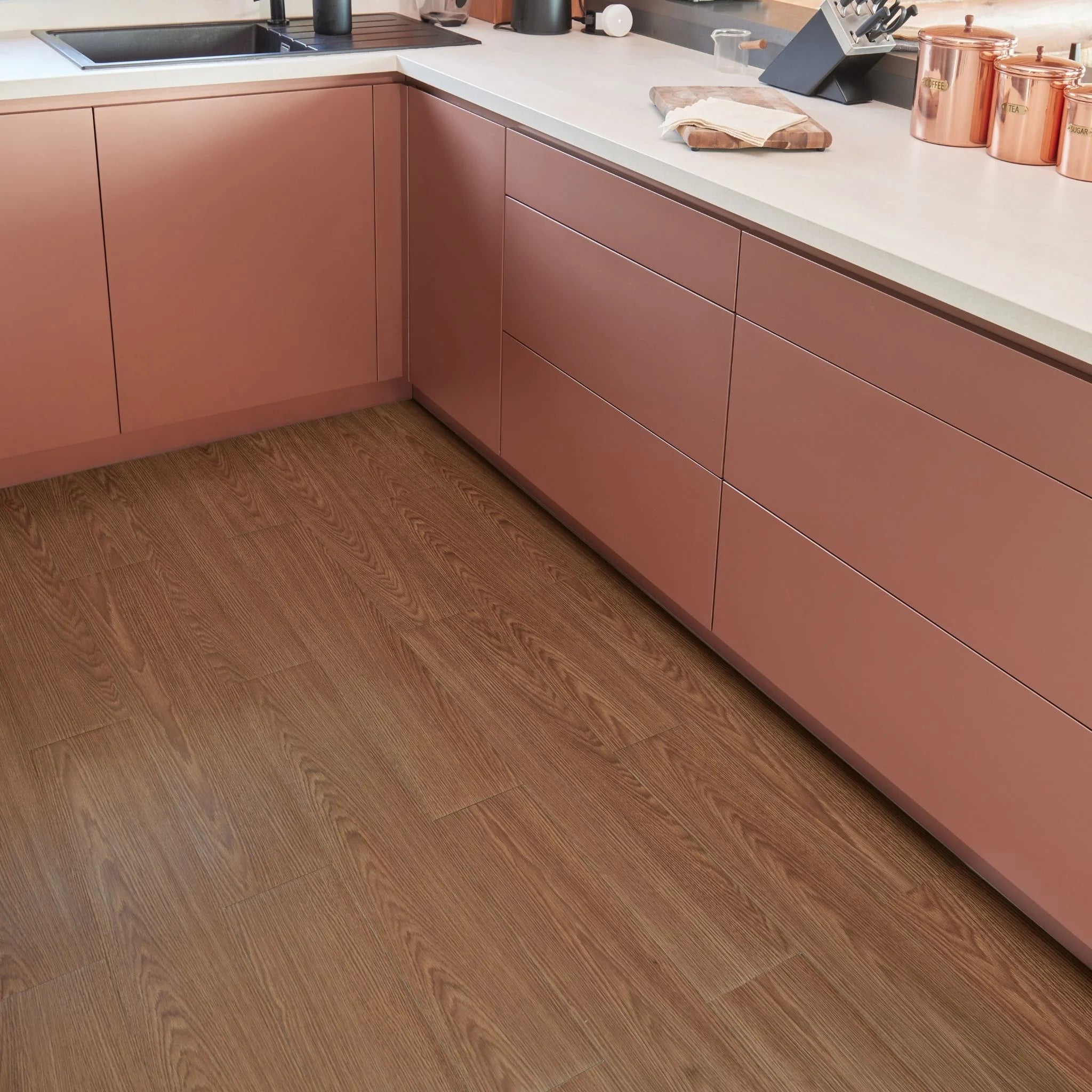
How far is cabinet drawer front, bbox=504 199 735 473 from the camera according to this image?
1.98 m

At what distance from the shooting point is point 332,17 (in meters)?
2.79

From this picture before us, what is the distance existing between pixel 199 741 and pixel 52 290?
3.50 ft

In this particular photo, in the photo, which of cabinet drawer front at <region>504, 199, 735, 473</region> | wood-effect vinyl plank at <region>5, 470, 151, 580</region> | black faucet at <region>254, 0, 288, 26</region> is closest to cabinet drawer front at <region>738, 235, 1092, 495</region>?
cabinet drawer front at <region>504, 199, 735, 473</region>

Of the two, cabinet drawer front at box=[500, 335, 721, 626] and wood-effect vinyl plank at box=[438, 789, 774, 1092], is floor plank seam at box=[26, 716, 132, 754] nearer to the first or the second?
wood-effect vinyl plank at box=[438, 789, 774, 1092]

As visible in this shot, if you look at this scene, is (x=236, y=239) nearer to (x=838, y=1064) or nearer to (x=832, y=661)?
(x=832, y=661)

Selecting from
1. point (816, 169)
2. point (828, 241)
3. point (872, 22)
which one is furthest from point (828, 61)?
point (828, 241)

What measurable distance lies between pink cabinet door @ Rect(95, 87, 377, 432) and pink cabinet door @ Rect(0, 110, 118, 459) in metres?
0.04

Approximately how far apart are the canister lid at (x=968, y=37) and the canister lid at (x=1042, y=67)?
3 centimetres

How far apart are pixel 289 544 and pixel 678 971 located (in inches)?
50.7

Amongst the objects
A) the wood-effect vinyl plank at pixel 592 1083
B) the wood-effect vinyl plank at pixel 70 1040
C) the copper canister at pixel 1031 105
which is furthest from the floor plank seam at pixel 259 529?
the copper canister at pixel 1031 105

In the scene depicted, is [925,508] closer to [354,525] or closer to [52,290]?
[354,525]

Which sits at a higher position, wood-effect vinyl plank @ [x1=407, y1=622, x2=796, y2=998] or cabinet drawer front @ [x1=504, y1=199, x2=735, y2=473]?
cabinet drawer front @ [x1=504, y1=199, x2=735, y2=473]

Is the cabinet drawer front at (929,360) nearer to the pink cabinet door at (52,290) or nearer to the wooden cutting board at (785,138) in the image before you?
the wooden cutting board at (785,138)

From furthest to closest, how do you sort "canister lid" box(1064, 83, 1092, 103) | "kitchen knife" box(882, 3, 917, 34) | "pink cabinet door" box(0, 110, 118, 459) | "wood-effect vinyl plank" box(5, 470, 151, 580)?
"wood-effect vinyl plank" box(5, 470, 151, 580) → "pink cabinet door" box(0, 110, 118, 459) → "kitchen knife" box(882, 3, 917, 34) → "canister lid" box(1064, 83, 1092, 103)
